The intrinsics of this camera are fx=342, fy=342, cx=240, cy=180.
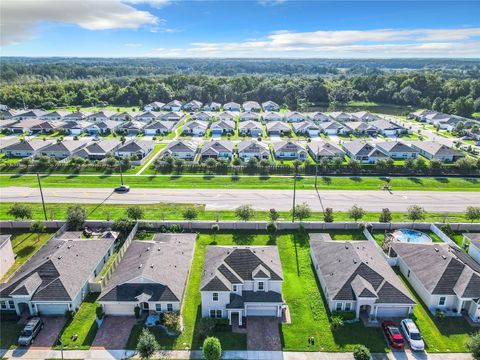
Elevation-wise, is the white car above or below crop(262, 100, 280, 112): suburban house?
below

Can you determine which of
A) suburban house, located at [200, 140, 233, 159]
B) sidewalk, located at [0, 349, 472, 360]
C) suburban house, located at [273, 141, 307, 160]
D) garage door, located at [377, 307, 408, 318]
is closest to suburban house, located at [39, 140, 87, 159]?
suburban house, located at [200, 140, 233, 159]

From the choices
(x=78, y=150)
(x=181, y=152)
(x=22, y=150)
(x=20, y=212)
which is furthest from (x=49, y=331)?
(x=22, y=150)

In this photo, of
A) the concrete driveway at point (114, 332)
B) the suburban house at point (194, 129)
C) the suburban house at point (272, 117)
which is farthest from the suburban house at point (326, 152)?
the concrete driveway at point (114, 332)

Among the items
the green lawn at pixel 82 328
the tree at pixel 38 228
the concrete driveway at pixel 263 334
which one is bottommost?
the concrete driveway at pixel 263 334

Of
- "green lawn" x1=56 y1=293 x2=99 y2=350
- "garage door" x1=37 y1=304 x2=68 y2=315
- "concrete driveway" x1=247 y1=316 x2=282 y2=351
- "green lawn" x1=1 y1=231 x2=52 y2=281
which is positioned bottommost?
"concrete driveway" x1=247 y1=316 x2=282 y2=351

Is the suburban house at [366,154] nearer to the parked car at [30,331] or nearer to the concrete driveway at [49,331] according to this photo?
the concrete driveway at [49,331]

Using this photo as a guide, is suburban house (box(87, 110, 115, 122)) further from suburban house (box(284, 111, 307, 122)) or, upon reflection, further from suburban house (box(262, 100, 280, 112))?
suburban house (box(262, 100, 280, 112))
